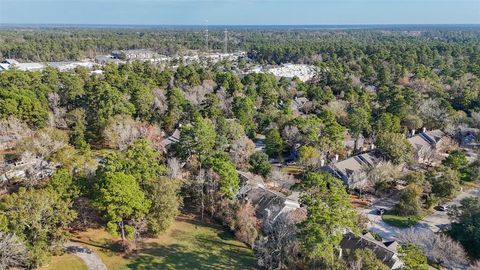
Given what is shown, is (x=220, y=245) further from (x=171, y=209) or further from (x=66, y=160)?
(x=66, y=160)

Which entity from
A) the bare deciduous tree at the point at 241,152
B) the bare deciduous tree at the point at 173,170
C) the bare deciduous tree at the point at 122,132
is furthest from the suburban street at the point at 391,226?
the bare deciduous tree at the point at 122,132

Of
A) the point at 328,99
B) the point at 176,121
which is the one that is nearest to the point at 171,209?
the point at 176,121

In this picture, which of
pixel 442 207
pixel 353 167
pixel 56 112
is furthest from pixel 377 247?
pixel 56 112

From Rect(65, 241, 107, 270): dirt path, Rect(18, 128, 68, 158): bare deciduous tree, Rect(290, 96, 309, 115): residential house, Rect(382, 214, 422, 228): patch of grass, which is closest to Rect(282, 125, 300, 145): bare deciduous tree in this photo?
Rect(382, 214, 422, 228): patch of grass

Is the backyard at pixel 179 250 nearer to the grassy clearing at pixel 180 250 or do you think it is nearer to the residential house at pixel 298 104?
the grassy clearing at pixel 180 250

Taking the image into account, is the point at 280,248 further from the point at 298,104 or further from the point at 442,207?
the point at 298,104

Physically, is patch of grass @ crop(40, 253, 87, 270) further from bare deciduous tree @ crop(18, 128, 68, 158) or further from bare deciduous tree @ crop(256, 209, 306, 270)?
bare deciduous tree @ crop(18, 128, 68, 158)
